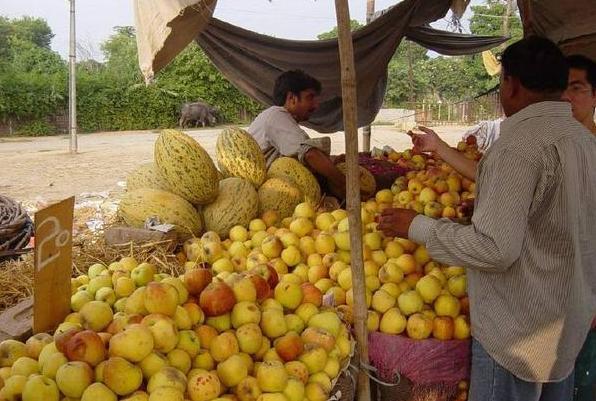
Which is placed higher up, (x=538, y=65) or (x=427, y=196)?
(x=538, y=65)

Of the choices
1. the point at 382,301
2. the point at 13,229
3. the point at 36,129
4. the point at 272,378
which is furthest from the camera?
the point at 36,129

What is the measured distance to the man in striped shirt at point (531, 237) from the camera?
1766 mm

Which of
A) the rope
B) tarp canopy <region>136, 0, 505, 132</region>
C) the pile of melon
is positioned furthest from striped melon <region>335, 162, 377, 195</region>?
tarp canopy <region>136, 0, 505, 132</region>

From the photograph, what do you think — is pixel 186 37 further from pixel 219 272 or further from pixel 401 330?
pixel 401 330

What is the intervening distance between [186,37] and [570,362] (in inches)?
73.1

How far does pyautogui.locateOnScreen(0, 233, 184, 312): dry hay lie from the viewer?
2525mm

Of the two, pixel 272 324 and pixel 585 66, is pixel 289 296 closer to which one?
pixel 272 324

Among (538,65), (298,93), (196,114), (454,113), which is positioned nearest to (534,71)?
(538,65)

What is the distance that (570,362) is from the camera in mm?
2037

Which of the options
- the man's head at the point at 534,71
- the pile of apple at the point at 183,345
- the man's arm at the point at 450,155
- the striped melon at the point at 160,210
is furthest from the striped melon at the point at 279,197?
the man's head at the point at 534,71

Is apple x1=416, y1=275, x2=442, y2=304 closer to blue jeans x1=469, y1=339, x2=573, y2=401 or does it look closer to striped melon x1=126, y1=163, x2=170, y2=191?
blue jeans x1=469, y1=339, x2=573, y2=401

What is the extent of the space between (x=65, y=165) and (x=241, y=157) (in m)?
13.5

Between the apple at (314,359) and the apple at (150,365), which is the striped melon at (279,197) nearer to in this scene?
the apple at (314,359)

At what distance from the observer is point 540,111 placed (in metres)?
1.85
